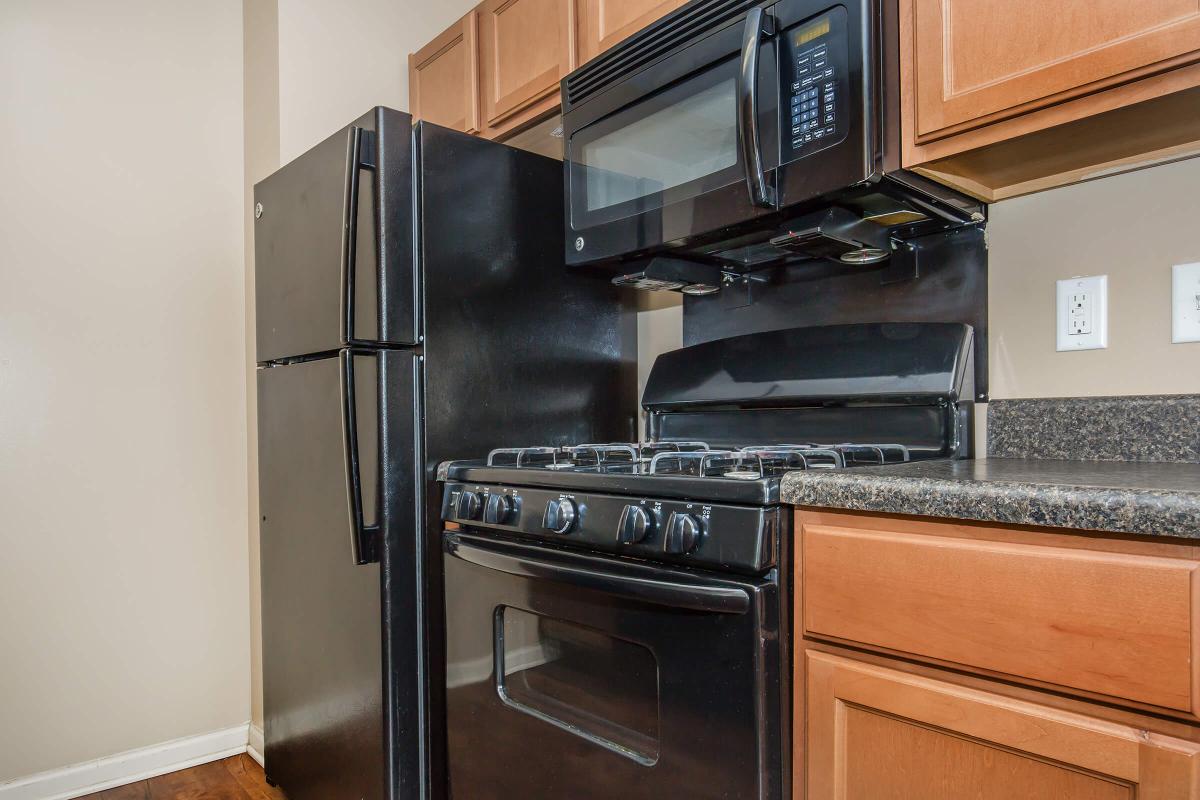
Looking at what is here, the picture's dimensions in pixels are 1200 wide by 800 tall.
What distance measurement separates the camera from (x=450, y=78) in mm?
2100

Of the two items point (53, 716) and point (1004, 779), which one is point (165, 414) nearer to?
point (53, 716)

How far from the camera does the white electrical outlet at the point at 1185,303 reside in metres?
1.13

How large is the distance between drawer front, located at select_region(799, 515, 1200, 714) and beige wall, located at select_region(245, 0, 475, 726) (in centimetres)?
190

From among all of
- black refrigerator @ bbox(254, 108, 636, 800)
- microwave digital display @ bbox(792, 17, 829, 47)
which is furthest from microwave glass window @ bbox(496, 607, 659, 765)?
microwave digital display @ bbox(792, 17, 829, 47)

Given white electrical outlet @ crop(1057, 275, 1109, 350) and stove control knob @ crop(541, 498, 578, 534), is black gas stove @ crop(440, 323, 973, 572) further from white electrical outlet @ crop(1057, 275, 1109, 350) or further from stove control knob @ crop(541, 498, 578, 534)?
white electrical outlet @ crop(1057, 275, 1109, 350)

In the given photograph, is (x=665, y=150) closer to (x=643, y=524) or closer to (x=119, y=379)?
(x=643, y=524)

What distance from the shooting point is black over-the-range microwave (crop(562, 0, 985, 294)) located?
112cm

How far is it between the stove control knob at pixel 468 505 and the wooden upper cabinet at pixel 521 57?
0.98 meters

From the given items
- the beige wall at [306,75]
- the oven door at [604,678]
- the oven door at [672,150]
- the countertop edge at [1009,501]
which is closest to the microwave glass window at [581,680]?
the oven door at [604,678]

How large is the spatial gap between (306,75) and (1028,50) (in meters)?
1.91

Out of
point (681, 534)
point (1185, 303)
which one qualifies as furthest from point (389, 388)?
point (1185, 303)

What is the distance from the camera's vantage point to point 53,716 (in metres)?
1.97

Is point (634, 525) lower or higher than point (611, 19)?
lower

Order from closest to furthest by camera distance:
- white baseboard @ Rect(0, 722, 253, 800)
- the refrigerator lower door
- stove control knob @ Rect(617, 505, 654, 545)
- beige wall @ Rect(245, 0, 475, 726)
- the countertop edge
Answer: the countertop edge, stove control knob @ Rect(617, 505, 654, 545), the refrigerator lower door, white baseboard @ Rect(0, 722, 253, 800), beige wall @ Rect(245, 0, 475, 726)
